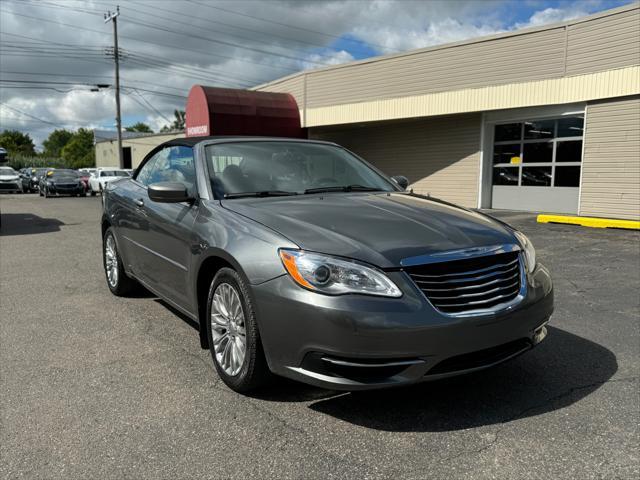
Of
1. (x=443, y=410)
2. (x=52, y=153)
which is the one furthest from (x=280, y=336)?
(x=52, y=153)

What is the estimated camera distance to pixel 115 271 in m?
5.70

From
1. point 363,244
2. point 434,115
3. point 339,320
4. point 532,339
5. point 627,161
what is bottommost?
point 532,339

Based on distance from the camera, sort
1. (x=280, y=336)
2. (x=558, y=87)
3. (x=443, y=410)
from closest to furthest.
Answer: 1. (x=280, y=336)
2. (x=443, y=410)
3. (x=558, y=87)

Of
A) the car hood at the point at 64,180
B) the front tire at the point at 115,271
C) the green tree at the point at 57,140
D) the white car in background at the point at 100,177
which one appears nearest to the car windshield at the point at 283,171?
the front tire at the point at 115,271

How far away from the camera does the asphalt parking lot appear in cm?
254

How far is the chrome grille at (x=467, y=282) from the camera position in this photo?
274 centimetres

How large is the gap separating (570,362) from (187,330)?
3.03m

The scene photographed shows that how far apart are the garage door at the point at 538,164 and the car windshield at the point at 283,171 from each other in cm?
1275

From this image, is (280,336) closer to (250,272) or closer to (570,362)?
(250,272)

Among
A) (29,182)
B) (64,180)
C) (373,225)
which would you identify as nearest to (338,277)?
(373,225)

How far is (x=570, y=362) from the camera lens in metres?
3.84

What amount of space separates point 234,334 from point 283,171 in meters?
1.42

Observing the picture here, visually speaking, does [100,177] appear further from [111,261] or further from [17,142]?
[17,142]

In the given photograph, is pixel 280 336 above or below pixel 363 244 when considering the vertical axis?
below
